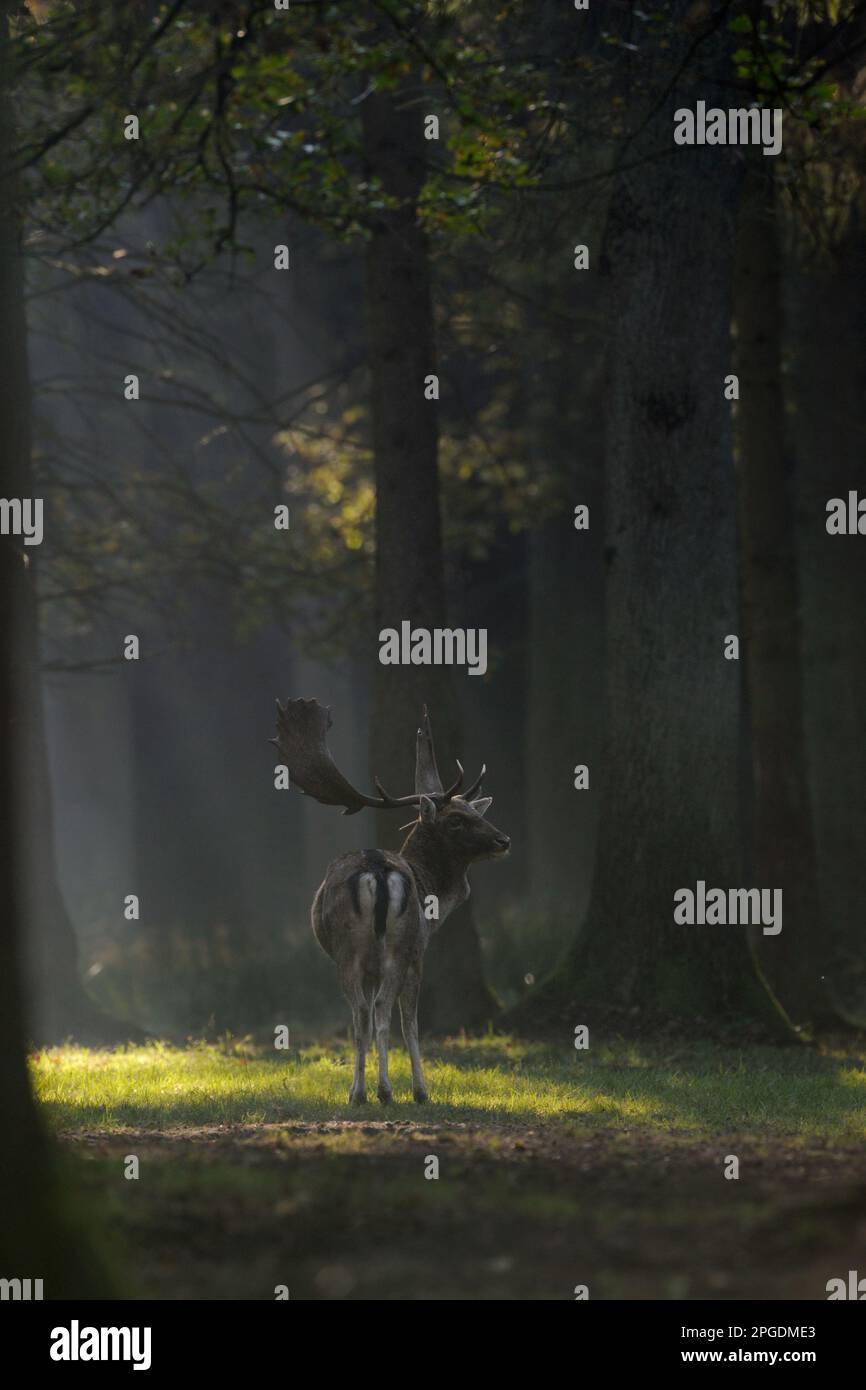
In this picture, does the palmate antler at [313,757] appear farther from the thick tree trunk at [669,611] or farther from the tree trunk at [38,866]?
the tree trunk at [38,866]

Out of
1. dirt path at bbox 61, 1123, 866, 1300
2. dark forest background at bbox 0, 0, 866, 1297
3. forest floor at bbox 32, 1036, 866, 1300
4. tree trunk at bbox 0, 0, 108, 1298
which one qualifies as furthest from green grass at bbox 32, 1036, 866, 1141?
dirt path at bbox 61, 1123, 866, 1300

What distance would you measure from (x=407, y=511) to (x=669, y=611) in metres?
2.90

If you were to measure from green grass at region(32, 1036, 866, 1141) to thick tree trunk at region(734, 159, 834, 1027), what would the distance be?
9.50 ft

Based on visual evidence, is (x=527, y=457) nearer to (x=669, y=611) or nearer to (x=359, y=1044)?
(x=669, y=611)

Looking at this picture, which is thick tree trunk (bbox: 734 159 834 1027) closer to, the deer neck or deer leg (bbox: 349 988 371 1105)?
the deer neck

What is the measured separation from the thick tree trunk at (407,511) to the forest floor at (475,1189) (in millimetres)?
4195

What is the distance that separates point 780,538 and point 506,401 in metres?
10.00

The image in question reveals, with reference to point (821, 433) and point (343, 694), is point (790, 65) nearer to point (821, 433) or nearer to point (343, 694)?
point (821, 433)

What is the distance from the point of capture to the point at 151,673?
40094mm

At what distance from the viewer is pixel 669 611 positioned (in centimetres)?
1434

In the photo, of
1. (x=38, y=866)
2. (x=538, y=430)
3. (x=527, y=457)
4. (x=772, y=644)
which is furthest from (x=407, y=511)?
(x=527, y=457)

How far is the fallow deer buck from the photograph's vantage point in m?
10.6

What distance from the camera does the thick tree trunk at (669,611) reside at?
1421 cm

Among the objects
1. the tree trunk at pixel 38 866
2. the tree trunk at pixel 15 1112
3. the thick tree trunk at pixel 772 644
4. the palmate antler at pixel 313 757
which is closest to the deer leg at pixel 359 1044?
the palmate antler at pixel 313 757
